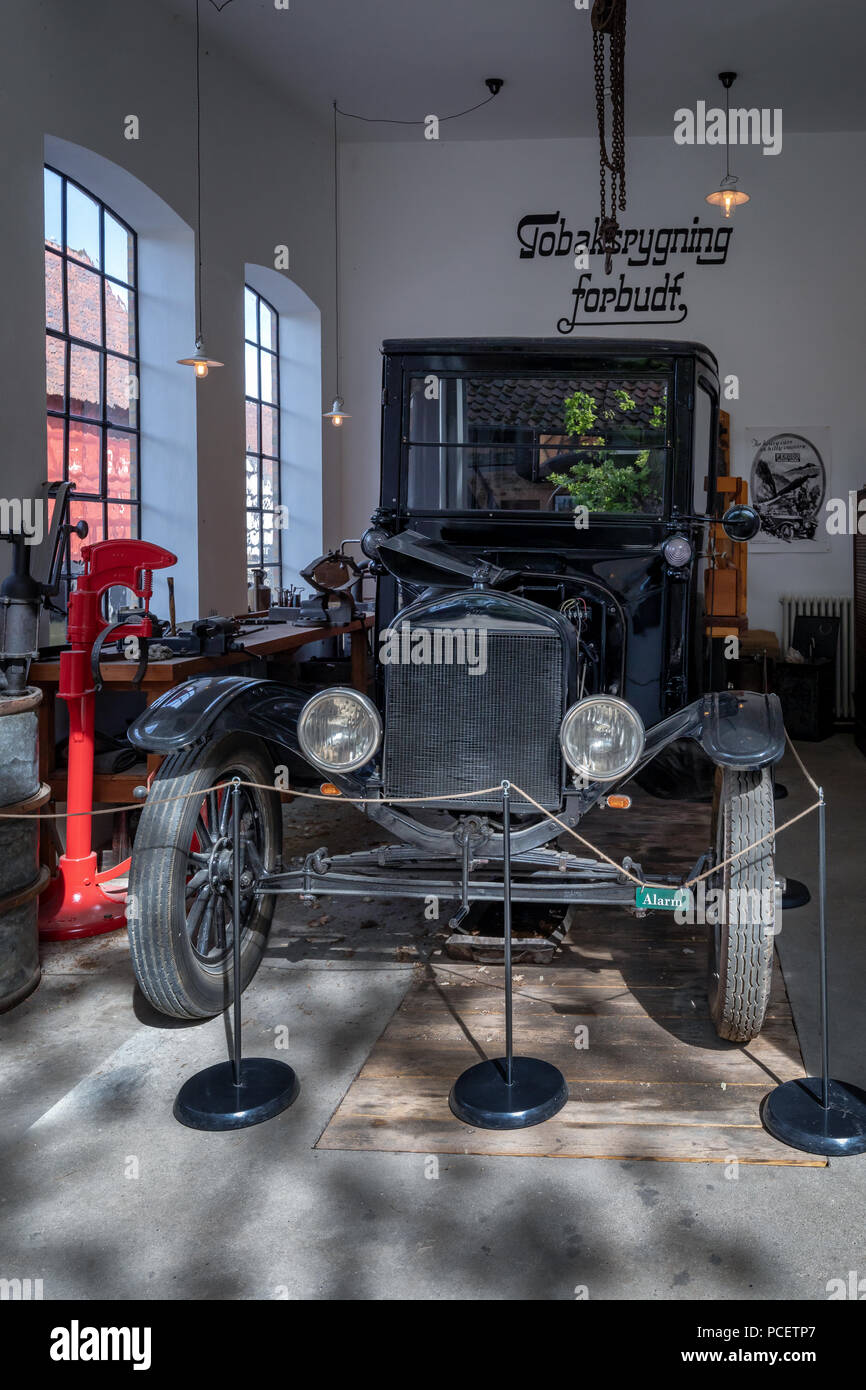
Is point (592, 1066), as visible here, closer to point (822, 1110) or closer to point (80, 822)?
point (822, 1110)

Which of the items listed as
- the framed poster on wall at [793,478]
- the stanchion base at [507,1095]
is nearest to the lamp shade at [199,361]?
the stanchion base at [507,1095]

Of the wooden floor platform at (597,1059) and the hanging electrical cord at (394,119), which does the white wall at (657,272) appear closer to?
the hanging electrical cord at (394,119)

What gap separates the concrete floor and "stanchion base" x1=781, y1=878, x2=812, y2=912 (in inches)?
37.4

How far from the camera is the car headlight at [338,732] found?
8.92 feet

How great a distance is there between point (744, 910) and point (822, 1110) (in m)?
0.45

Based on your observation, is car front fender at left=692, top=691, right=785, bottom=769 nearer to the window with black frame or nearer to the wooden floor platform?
the wooden floor platform

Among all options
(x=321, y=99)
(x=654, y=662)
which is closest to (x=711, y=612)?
(x=654, y=662)

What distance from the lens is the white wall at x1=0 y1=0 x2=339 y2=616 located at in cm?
452

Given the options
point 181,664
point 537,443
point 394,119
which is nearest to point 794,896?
point 537,443

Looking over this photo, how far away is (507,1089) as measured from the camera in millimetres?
2361

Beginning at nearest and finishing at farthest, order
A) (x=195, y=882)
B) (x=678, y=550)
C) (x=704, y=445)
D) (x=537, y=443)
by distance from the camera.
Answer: (x=195, y=882)
(x=678, y=550)
(x=537, y=443)
(x=704, y=445)

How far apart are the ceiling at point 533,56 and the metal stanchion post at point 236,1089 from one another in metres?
5.77

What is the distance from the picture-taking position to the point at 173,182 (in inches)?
235
